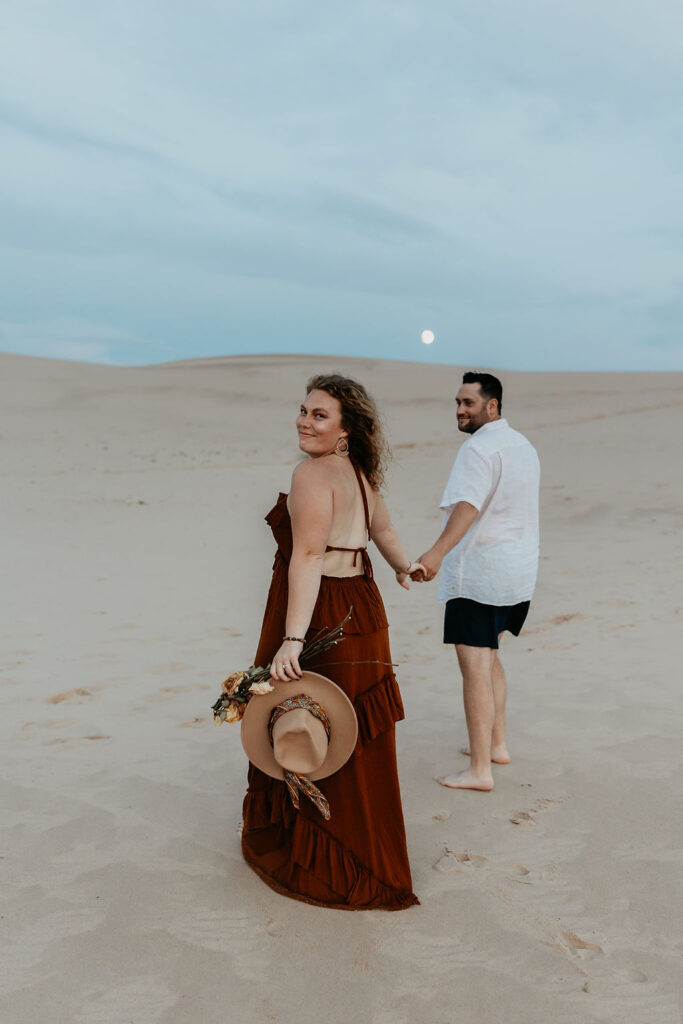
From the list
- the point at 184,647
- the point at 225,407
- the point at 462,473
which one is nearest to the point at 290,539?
the point at 462,473

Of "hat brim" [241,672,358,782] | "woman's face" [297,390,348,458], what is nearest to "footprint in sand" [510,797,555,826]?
"hat brim" [241,672,358,782]

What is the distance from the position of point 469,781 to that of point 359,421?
2.11 meters

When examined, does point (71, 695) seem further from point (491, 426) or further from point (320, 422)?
point (320, 422)

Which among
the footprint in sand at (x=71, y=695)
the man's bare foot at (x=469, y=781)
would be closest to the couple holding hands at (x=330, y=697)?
the man's bare foot at (x=469, y=781)

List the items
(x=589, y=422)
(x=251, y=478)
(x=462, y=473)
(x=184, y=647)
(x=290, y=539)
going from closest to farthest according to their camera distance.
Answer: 1. (x=290, y=539)
2. (x=462, y=473)
3. (x=184, y=647)
4. (x=251, y=478)
5. (x=589, y=422)

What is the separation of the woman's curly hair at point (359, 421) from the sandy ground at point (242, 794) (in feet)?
5.39

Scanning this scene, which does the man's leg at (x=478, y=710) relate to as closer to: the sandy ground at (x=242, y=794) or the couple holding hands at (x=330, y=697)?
the sandy ground at (x=242, y=794)

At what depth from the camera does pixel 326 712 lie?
3.12 m

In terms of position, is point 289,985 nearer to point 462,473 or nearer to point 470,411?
point 462,473

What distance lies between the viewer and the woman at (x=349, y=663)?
3197 millimetres

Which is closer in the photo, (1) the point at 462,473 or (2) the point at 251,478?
(1) the point at 462,473

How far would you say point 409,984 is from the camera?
2848 mm

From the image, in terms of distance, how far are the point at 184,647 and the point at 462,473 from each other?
3677 mm

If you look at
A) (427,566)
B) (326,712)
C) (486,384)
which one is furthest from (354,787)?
(486,384)
